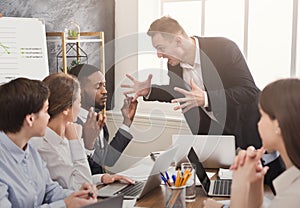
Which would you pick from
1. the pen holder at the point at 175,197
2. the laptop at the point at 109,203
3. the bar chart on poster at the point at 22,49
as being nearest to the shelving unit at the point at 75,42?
the bar chart on poster at the point at 22,49

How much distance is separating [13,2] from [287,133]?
241 cm

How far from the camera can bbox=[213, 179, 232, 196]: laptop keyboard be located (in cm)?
185

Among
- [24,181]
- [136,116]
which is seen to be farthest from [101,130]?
[136,116]

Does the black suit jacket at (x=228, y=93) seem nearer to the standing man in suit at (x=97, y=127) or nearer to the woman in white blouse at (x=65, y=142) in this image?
the standing man in suit at (x=97, y=127)

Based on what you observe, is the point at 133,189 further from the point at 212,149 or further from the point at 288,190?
Answer: the point at 288,190

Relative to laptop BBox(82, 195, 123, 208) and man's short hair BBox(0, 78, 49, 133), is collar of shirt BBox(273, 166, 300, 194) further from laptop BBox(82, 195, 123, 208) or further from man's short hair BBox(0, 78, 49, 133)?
man's short hair BBox(0, 78, 49, 133)

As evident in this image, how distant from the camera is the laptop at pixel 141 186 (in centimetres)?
179

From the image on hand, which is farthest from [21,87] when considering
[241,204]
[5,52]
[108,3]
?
[108,3]

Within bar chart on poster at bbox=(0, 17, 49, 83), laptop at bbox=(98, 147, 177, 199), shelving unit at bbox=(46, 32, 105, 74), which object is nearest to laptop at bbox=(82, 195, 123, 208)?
laptop at bbox=(98, 147, 177, 199)

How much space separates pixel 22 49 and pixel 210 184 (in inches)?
67.4

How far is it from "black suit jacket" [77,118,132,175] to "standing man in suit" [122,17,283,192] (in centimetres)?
28

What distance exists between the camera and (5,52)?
294 cm

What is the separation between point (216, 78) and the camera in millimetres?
2490

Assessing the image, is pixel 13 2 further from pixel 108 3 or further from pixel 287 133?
pixel 287 133
